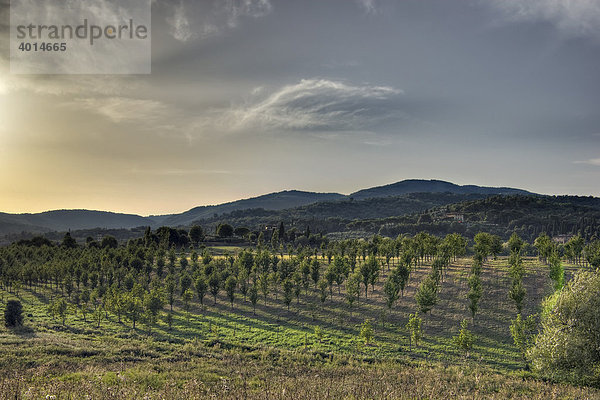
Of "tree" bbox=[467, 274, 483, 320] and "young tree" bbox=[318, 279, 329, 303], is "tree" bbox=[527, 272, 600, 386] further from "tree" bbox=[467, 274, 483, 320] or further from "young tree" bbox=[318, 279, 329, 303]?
"young tree" bbox=[318, 279, 329, 303]

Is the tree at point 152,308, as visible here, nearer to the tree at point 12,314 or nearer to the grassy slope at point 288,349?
the grassy slope at point 288,349

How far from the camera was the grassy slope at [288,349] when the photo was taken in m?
23.2

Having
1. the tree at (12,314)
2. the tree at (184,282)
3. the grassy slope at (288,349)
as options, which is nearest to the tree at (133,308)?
the grassy slope at (288,349)

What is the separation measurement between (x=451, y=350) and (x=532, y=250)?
462 ft

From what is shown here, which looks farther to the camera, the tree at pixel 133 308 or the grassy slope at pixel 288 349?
the tree at pixel 133 308

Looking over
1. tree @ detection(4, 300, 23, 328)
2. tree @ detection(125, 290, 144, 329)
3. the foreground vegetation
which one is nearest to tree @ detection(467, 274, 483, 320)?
the foreground vegetation

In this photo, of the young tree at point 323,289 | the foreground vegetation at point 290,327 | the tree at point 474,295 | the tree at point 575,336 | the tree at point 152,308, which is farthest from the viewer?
the young tree at point 323,289

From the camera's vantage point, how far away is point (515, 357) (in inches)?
2122

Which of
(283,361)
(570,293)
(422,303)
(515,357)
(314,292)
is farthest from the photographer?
(314,292)

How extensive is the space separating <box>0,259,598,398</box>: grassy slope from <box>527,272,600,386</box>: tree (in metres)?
3.71

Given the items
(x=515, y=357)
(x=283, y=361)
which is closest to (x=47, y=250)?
(x=283, y=361)

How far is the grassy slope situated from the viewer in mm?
23219

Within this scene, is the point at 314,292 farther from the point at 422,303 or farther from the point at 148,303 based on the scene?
the point at 148,303

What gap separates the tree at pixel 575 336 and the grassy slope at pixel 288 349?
3705 mm
